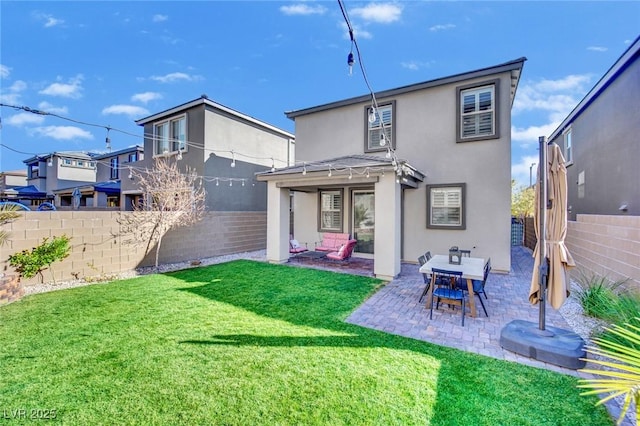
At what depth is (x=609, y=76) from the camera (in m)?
9.52

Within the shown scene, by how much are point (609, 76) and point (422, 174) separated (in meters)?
7.11

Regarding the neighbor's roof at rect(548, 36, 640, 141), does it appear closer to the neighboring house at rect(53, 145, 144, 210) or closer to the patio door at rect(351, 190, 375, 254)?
the patio door at rect(351, 190, 375, 254)

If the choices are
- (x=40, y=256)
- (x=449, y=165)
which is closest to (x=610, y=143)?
(x=449, y=165)

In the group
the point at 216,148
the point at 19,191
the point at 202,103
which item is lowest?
the point at 19,191

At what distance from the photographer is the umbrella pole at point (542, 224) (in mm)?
4254

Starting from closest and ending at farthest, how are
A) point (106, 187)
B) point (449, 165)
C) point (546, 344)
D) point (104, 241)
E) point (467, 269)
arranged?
point (546, 344)
point (467, 269)
point (104, 241)
point (449, 165)
point (106, 187)

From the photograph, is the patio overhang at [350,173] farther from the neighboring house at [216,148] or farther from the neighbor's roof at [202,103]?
the neighbor's roof at [202,103]

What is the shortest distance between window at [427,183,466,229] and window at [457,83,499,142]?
183 centimetres

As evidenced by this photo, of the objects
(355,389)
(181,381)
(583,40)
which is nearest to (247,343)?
(181,381)

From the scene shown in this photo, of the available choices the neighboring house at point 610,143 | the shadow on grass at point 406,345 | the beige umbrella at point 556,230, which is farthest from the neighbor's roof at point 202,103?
the neighboring house at point 610,143

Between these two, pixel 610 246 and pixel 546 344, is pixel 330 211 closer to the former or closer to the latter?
pixel 610 246

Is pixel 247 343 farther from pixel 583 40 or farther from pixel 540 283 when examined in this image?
pixel 583 40

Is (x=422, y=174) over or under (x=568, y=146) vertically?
under

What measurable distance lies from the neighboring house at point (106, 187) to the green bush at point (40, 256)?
34.0 ft
